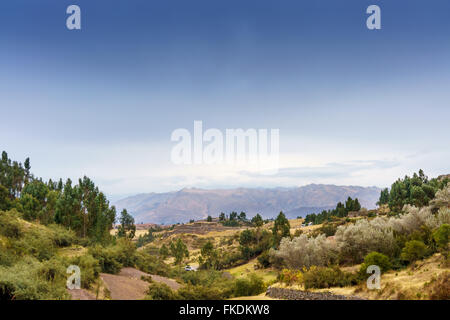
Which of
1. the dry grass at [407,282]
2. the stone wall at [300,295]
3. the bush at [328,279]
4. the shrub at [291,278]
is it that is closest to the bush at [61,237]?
the stone wall at [300,295]

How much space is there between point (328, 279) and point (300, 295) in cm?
270

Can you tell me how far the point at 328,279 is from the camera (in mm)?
23484

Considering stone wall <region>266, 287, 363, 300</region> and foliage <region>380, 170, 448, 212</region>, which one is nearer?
stone wall <region>266, 287, 363, 300</region>

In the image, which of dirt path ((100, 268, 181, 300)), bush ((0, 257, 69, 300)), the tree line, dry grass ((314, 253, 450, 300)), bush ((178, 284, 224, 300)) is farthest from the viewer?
the tree line

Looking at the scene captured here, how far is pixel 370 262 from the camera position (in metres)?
23.8

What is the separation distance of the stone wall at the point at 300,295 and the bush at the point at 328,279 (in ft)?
4.53

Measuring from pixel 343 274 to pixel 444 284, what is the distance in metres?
8.20

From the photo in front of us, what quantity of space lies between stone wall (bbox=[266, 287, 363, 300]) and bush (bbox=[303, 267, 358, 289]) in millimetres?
1381

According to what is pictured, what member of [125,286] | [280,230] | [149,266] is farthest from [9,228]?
[280,230]

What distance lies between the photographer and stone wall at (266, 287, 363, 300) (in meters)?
20.5

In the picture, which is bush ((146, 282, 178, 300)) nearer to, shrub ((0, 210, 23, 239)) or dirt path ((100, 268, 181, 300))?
dirt path ((100, 268, 181, 300))

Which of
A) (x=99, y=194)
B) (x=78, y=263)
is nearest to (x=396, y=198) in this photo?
(x=99, y=194)

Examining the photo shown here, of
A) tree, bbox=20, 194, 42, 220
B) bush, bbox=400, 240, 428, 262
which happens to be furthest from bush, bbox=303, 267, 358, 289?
tree, bbox=20, 194, 42, 220
